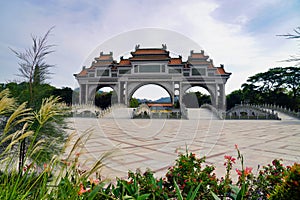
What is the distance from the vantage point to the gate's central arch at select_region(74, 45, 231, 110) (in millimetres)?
31062

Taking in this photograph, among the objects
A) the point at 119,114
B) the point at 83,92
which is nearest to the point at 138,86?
the point at 83,92

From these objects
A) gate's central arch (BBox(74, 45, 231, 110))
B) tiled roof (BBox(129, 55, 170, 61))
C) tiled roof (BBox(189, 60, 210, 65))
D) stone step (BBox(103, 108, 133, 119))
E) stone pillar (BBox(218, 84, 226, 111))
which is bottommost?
stone step (BBox(103, 108, 133, 119))

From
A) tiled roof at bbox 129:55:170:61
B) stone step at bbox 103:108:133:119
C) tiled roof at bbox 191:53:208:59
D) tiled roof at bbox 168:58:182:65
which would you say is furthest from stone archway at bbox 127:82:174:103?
stone step at bbox 103:108:133:119

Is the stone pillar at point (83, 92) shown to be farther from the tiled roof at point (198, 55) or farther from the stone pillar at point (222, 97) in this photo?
the stone pillar at point (222, 97)

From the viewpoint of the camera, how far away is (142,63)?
31688mm

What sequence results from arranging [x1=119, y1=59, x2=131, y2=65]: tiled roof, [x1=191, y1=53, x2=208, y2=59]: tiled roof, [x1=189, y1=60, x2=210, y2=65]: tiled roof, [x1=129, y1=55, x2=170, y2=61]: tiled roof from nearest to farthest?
1. [x1=129, y1=55, x2=170, y2=61]: tiled roof
2. [x1=189, y1=60, x2=210, y2=65]: tiled roof
3. [x1=191, y1=53, x2=208, y2=59]: tiled roof
4. [x1=119, y1=59, x2=131, y2=65]: tiled roof

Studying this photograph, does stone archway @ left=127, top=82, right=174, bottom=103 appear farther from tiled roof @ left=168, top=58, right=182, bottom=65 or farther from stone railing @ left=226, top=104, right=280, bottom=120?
stone railing @ left=226, top=104, right=280, bottom=120

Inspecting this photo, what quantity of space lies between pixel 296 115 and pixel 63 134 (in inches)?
1051

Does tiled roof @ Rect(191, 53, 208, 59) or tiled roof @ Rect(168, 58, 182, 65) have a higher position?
tiled roof @ Rect(191, 53, 208, 59)

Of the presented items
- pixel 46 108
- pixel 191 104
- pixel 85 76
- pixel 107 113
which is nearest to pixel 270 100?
pixel 191 104

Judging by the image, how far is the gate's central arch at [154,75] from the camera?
102ft

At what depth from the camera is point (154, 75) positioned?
102 ft

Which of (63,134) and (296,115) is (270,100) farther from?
(63,134)

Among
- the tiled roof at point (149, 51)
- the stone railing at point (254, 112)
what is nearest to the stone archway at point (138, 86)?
the tiled roof at point (149, 51)
